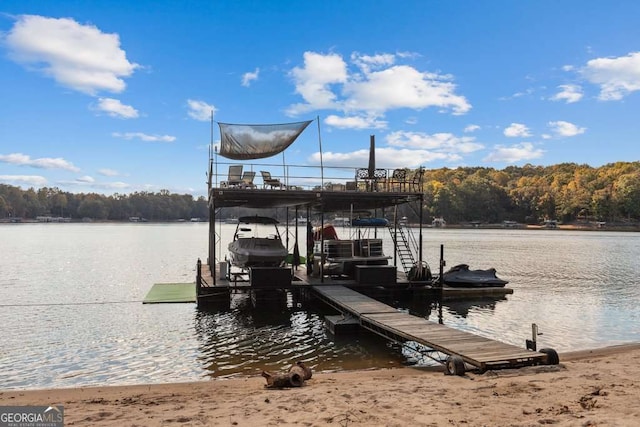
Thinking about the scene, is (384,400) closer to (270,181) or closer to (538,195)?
(270,181)

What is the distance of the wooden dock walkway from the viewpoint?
9444mm

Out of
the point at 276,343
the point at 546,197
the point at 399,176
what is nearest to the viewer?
the point at 276,343

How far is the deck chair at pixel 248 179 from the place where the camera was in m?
18.5

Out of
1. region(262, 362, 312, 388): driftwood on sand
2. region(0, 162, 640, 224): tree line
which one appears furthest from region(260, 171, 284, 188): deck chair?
region(0, 162, 640, 224): tree line

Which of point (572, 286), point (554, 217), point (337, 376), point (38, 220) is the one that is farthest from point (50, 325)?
point (38, 220)

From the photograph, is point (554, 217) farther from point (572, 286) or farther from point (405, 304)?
point (405, 304)

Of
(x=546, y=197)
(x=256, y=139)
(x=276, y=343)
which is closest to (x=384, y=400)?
(x=276, y=343)

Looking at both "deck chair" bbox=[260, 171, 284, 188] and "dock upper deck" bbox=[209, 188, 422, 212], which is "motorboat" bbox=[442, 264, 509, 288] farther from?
"deck chair" bbox=[260, 171, 284, 188]

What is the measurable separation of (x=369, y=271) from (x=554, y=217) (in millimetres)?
126029

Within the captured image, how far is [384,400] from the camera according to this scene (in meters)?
7.71

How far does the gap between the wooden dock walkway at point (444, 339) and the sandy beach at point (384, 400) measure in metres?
0.26

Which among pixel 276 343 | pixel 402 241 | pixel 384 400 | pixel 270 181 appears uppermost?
pixel 270 181

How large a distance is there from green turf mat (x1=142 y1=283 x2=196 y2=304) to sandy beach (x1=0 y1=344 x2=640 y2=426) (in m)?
11.0

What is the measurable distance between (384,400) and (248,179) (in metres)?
12.6
